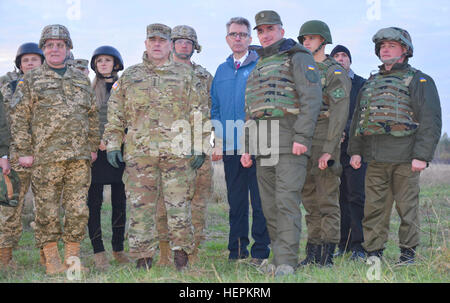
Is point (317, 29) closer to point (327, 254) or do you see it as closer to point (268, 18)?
point (268, 18)

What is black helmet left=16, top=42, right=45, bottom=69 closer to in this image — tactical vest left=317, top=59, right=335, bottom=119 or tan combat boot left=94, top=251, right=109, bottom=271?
tan combat boot left=94, top=251, right=109, bottom=271

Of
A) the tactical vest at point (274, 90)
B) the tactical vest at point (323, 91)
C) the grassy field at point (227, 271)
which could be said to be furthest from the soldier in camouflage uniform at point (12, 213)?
the tactical vest at point (323, 91)

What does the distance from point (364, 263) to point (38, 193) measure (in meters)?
3.70

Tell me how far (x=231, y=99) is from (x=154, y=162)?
1.47 meters

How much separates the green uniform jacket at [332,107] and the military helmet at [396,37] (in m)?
0.65

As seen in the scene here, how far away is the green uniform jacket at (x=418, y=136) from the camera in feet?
15.8

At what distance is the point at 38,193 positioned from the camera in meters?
5.12

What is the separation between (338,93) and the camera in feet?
15.9

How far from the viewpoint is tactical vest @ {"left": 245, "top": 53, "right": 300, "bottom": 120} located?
→ 449 cm

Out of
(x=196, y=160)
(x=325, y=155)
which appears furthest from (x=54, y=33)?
(x=325, y=155)

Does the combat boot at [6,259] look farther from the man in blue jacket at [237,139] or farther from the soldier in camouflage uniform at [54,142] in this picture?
the man in blue jacket at [237,139]

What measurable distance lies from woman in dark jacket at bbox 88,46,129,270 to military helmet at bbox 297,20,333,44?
2.53 meters

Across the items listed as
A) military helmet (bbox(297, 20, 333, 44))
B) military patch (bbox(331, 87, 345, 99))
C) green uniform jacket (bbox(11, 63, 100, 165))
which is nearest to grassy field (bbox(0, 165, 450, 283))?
green uniform jacket (bbox(11, 63, 100, 165))
